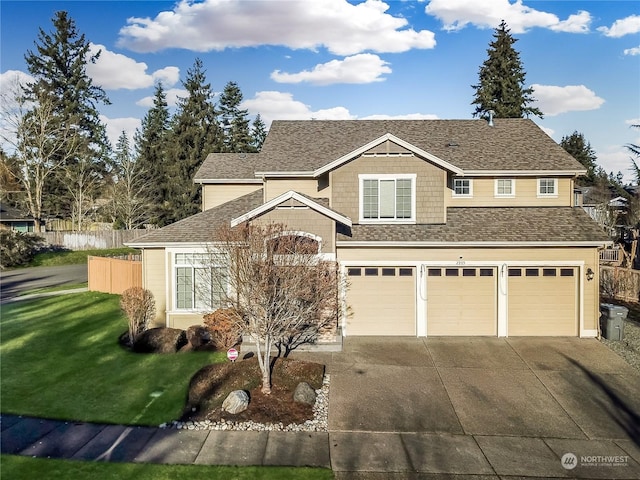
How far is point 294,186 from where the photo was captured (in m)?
16.8

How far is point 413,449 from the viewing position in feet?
26.8

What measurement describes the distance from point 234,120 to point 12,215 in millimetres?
26408

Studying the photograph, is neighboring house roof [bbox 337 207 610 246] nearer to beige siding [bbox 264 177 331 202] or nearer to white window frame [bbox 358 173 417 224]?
white window frame [bbox 358 173 417 224]

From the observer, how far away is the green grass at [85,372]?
952 centimetres

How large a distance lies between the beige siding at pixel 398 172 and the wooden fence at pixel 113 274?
32.7 feet

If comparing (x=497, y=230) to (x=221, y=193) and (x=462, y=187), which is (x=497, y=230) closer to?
(x=462, y=187)

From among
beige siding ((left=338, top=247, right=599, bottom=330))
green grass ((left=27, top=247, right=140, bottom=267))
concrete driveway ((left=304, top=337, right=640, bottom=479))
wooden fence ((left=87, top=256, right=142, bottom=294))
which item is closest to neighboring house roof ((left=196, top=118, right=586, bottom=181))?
beige siding ((left=338, top=247, right=599, bottom=330))

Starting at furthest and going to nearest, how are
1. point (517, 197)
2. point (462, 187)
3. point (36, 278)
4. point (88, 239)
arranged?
point (88, 239), point (36, 278), point (462, 187), point (517, 197)

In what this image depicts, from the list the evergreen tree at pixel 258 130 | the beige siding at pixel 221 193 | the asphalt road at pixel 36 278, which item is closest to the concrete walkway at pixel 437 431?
the beige siding at pixel 221 193

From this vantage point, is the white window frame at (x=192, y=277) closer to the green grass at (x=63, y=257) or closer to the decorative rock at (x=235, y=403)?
the decorative rock at (x=235, y=403)

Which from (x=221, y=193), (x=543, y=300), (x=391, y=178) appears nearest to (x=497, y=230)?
(x=543, y=300)

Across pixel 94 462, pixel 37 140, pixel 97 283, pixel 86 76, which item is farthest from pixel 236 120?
pixel 94 462

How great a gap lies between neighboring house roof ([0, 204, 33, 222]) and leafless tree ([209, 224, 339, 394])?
39944 mm

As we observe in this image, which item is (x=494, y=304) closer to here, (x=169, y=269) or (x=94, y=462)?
(x=169, y=269)
